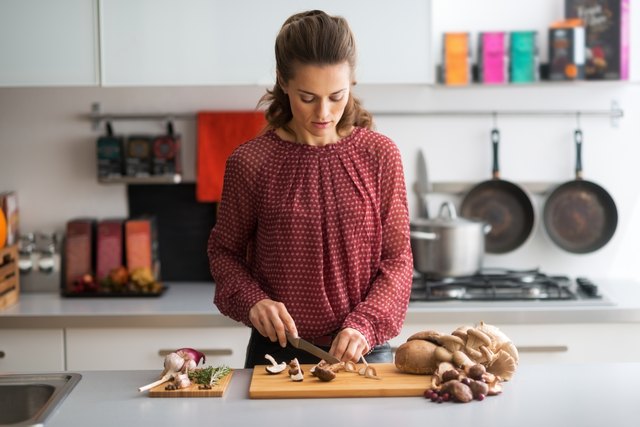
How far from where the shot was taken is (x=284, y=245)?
1947 mm

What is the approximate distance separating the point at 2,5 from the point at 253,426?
1.97 meters

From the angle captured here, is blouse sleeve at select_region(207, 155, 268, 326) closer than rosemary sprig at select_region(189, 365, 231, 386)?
No

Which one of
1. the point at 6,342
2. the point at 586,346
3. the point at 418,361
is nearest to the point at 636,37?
the point at 586,346

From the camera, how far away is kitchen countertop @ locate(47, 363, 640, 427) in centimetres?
153

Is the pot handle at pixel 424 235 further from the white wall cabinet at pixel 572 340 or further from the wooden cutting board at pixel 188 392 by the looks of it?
the wooden cutting board at pixel 188 392

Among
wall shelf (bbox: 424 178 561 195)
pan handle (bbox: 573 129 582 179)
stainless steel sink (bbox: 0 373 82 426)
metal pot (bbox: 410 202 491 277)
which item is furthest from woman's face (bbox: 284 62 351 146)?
pan handle (bbox: 573 129 582 179)

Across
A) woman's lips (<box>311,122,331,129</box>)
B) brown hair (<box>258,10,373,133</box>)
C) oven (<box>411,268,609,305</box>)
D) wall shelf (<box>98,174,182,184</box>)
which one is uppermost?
brown hair (<box>258,10,373,133</box>)

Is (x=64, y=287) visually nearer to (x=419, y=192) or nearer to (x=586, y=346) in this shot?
(x=419, y=192)

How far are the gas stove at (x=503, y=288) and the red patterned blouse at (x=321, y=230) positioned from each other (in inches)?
38.1

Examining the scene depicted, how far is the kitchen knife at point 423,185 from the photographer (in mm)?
3283

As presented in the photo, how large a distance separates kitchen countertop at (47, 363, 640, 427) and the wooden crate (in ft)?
4.24

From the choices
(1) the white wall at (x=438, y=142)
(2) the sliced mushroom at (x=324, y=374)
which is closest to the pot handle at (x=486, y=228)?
(1) the white wall at (x=438, y=142)

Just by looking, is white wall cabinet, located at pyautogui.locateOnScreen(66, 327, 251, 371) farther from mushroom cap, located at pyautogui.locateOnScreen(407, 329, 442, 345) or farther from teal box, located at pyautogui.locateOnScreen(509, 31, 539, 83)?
teal box, located at pyautogui.locateOnScreen(509, 31, 539, 83)

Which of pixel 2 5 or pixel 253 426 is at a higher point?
pixel 2 5
